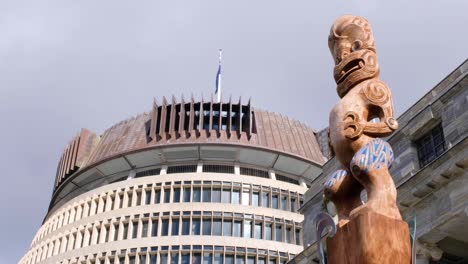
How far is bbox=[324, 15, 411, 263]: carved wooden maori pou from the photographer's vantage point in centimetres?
902

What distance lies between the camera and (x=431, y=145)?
30.1 metres

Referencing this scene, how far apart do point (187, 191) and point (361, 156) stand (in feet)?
213

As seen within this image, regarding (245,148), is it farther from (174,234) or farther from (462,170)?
(462,170)

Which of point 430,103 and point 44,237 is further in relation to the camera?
point 44,237

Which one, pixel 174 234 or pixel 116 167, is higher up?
pixel 116 167

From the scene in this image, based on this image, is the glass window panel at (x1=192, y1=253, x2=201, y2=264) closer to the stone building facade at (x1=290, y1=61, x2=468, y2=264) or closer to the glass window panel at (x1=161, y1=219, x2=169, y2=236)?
the glass window panel at (x1=161, y1=219, x2=169, y2=236)

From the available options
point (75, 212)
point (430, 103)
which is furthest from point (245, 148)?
point (430, 103)

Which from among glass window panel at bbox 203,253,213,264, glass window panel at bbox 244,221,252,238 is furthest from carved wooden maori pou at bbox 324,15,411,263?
glass window panel at bbox 244,221,252,238

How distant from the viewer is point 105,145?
82125mm

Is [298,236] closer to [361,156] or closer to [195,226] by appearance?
[195,226]

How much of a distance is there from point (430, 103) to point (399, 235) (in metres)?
21.9

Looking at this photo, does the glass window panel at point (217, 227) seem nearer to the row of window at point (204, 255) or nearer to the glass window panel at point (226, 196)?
the row of window at point (204, 255)

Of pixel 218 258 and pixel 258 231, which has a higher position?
pixel 258 231

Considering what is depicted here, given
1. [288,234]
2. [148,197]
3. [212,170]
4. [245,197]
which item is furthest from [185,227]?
[288,234]
